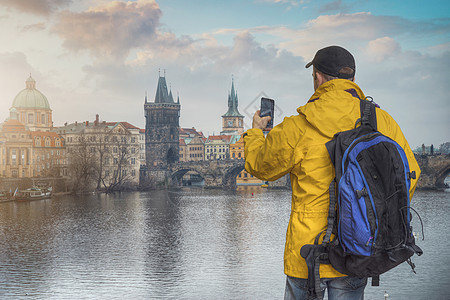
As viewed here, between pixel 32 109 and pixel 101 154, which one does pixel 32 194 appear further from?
pixel 101 154

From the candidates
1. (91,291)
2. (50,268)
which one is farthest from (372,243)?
(50,268)

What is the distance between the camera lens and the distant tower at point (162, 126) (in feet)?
153

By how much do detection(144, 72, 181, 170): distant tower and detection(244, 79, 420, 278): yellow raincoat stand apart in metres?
44.9

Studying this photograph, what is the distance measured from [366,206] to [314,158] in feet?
0.53

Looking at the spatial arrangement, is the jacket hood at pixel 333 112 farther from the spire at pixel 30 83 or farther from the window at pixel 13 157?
the spire at pixel 30 83

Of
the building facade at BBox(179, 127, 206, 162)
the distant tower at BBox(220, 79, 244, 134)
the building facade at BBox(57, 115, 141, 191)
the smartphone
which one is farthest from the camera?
the distant tower at BBox(220, 79, 244, 134)

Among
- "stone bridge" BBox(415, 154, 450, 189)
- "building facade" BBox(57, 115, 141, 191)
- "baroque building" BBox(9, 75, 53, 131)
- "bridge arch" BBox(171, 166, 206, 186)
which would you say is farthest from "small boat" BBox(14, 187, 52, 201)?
"stone bridge" BBox(415, 154, 450, 189)

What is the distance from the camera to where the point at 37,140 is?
23.8 metres

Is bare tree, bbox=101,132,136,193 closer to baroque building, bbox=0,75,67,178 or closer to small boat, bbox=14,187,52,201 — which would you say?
baroque building, bbox=0,75,67,178

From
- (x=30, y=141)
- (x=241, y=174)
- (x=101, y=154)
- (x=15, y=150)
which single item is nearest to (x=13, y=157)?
(x=15, y=150)

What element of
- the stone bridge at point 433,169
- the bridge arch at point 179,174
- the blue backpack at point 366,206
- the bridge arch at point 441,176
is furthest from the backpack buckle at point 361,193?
the bridge arch at point 179,174

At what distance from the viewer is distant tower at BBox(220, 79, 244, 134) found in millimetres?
60062

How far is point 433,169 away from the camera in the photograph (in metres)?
29.7

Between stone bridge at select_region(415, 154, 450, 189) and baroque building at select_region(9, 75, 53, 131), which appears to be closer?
baroque building at select_region(9, 75, 53, 131)
